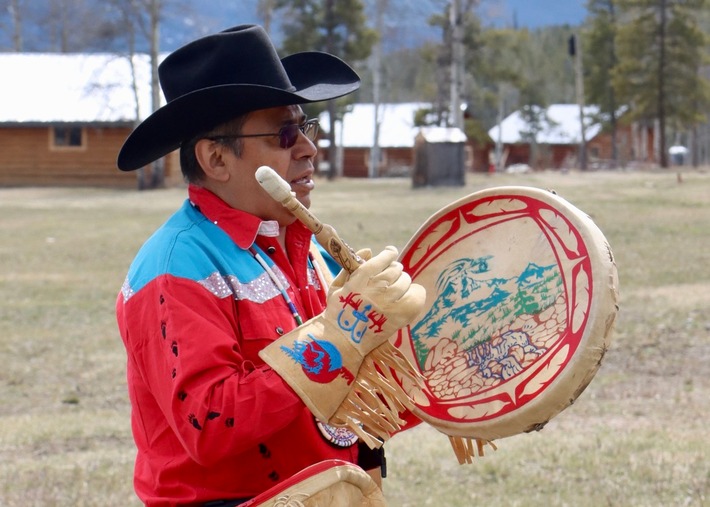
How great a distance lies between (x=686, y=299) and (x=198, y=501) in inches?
331

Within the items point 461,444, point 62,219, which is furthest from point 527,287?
point 62,219

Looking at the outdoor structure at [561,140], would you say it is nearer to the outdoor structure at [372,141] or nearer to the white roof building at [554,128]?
the white roof building at [554,128]

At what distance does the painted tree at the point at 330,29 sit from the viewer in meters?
44.3

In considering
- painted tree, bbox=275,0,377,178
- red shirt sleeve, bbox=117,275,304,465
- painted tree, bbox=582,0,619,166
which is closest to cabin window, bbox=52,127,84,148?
painted tree, bbox=275,0,377,178

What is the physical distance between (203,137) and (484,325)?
2.66ft

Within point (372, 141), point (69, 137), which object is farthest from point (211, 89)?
point (372, 141)

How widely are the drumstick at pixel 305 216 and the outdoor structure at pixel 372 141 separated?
53606 millimetres

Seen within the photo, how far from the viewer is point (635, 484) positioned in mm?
4727

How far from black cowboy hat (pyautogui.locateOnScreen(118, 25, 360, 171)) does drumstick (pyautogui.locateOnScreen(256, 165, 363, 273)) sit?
21 centimetres

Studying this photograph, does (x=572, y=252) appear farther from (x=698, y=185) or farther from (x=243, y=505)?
(x=698, y=185)

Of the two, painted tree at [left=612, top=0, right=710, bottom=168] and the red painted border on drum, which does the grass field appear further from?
painted tree at [left=612, top=0, right=710, bottom=168]

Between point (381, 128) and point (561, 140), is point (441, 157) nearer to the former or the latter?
point (381, 128)

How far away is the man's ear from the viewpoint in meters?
2.52

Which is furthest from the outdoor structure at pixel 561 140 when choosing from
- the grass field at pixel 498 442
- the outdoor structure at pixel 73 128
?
the grass field at pixel 498 442
